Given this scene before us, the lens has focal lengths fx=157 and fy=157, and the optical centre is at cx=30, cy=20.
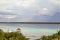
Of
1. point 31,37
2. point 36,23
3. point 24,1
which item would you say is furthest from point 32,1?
point 31,37

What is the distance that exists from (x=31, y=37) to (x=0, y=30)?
45 cm

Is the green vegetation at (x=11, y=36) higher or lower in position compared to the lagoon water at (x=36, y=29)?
lower

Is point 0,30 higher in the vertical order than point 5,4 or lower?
lower

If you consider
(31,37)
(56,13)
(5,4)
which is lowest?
(31,37)

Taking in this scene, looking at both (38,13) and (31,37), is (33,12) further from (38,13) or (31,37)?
(31,37)

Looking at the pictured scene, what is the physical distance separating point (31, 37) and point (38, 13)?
35 centimetres

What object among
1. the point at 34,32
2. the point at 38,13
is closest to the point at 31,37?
the point at 34,32

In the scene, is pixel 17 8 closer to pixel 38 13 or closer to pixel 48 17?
pixel 38 13

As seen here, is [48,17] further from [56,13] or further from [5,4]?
[5,4]

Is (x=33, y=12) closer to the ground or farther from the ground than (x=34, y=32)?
farther from the ground

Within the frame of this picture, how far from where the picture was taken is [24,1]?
7.28 ft

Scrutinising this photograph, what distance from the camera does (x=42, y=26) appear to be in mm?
2205

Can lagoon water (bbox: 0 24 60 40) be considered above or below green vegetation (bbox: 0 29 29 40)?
above

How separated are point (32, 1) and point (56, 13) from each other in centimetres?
38
